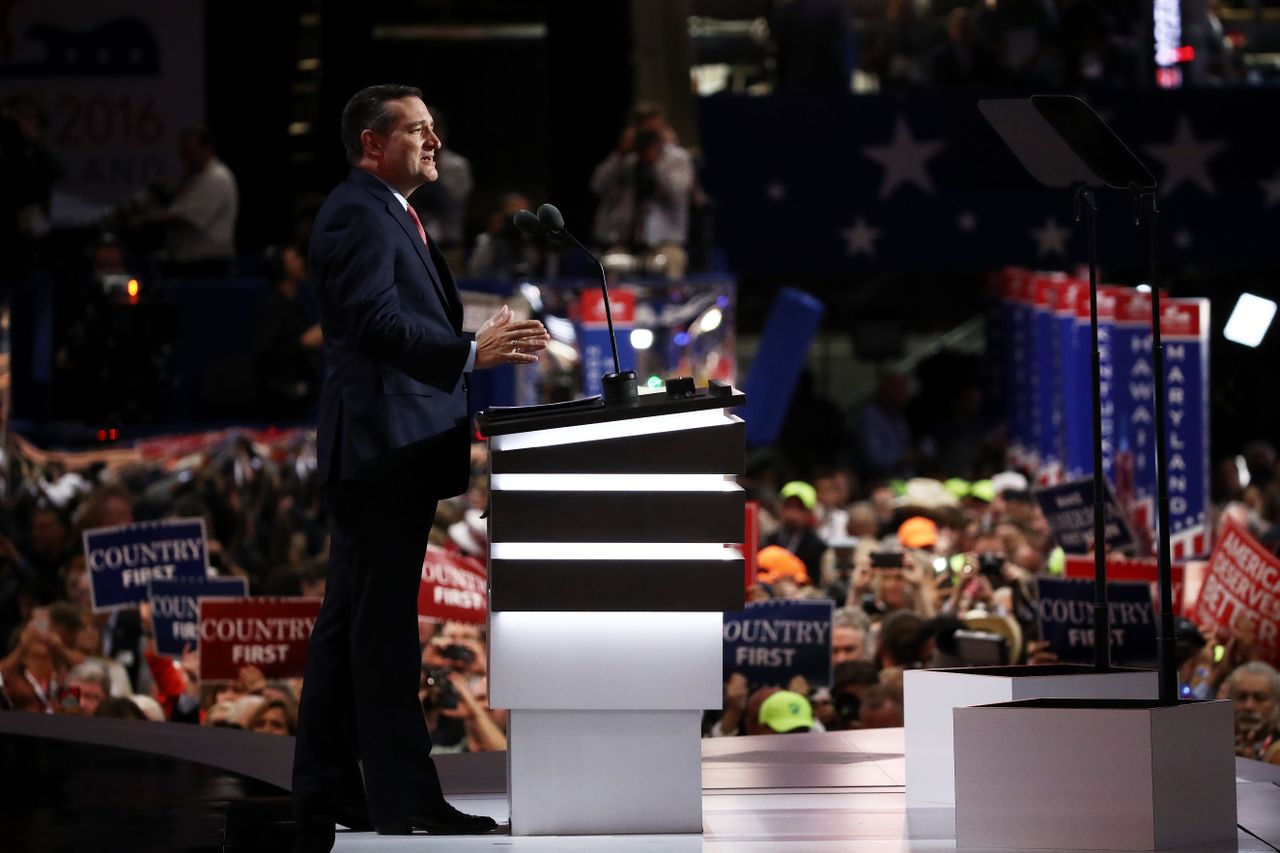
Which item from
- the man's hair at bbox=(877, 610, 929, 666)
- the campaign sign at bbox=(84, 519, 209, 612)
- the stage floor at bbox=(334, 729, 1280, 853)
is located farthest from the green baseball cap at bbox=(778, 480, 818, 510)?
the stage floor at bbox=(334, 729, 1280, 853)

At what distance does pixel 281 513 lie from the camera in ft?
31.9

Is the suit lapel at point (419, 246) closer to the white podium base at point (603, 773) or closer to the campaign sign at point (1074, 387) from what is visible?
the white podium base at point (603, 773)

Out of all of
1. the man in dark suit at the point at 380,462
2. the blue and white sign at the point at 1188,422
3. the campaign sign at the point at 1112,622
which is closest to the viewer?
the man in dark suit at the point at 380,462

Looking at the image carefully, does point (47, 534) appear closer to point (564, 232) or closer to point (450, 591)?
point (450, 591)

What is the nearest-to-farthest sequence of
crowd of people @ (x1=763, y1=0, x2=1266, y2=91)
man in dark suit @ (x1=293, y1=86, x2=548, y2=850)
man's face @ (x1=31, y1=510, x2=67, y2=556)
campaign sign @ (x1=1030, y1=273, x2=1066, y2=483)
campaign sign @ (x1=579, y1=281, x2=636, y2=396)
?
man in dark suit @ (x1=293, y1=86, x2=548, y2=850) → man's face @ (x1=31, y1=510, x2=67, y2=556) → campaign sign @ (x1=579, y1=281, x2=636, y2=396) → campaign sign @ (x1=1030, y1=273, x2=1066, y2=483) → crowd of people @ (x1=763, y1=0, x2=1266, y2=91)

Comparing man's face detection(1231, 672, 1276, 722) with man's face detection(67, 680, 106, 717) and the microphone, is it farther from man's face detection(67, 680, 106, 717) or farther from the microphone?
man's face detection(67, 680, 106, 717)

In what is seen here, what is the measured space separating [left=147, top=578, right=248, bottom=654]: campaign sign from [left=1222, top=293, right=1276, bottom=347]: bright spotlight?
3278 mm

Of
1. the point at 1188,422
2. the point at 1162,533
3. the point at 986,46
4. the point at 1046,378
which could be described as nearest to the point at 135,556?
the point at 1162,533

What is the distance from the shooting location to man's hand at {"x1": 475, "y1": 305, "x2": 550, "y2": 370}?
4047mm

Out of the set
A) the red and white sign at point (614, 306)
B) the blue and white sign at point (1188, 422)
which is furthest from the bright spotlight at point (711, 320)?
the blue and white sign at point (1188, 422)

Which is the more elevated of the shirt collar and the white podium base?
the shirt collar

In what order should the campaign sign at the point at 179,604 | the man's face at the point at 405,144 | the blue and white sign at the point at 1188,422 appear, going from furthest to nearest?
the blue and white sign at the point at 1188,422, the campaign sign at the point at 179,604, the man's face at the point at 405,144

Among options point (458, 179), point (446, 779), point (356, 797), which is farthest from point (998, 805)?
point (458, 179)

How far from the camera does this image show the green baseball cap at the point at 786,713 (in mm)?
6660
